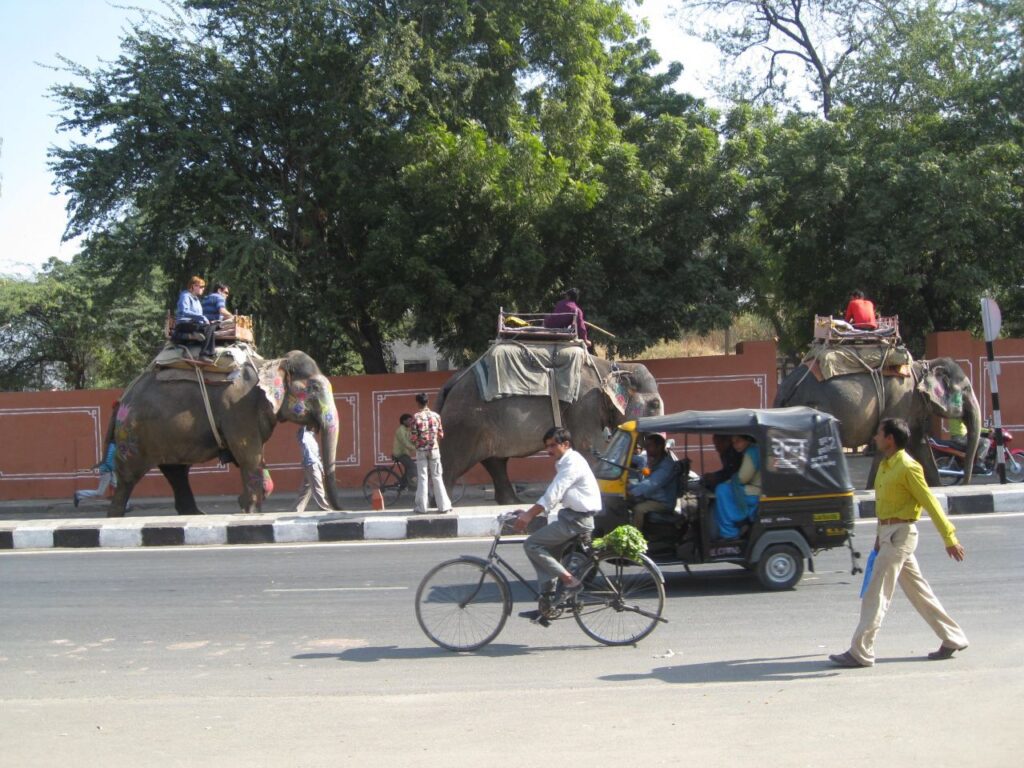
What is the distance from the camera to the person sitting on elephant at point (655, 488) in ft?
28.9

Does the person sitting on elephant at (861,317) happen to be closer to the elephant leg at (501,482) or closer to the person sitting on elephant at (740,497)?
the elephant leg at (501,482)

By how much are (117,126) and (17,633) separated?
39.2 feet

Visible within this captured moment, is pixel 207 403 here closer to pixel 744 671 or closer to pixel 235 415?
pixel 235 415

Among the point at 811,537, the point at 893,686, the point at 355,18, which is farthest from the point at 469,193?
the point at 893,686

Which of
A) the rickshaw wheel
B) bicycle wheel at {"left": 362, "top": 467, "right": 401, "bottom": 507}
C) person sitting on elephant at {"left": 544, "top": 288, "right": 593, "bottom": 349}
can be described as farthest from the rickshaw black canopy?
bicycle wheel at {"left": 362, "top": 467, "right": 401, "bottom": 507}

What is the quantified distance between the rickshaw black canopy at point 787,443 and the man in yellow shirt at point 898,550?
83.1 inches

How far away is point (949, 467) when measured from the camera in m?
16.2

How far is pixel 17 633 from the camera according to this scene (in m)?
8.21

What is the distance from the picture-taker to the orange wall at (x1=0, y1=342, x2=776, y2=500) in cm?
1795

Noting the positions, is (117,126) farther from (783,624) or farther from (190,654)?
(783,624)

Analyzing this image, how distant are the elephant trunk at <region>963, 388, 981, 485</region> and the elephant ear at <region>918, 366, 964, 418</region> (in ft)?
0.45

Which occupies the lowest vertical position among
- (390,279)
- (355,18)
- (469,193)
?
(390,279)

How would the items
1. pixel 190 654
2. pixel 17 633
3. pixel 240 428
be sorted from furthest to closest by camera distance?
pixel 240 428 → pixel 17 633 → pixel 190 654

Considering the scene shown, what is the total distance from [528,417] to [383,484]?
3.76 m
